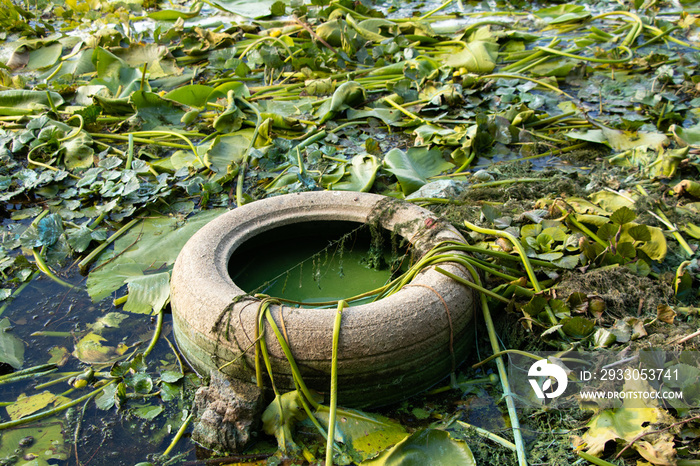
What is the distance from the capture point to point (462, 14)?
221 inches

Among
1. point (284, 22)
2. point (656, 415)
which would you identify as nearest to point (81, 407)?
point (656, 415)

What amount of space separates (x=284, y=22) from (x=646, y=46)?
3.23m

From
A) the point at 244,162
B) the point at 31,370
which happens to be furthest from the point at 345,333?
the point at 244,162

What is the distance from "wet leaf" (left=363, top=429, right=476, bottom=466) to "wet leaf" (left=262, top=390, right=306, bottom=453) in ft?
0.88

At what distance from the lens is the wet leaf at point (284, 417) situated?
64.4 inches

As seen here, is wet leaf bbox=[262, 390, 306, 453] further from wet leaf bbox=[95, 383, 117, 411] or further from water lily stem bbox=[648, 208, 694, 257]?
water lily stem bbox=[648, 208, 694, 257]

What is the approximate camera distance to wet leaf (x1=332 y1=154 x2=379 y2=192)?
2.81 meters

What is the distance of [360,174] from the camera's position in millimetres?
2902

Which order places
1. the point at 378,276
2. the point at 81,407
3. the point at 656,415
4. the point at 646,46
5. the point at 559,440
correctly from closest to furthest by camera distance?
the point at 656,415, the point at 559,440, the point at 81,407, the point at 378,276, the point at 646,46

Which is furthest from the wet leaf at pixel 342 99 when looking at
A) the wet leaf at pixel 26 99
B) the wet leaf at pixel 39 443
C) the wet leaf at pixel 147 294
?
the wet leaf at pixel 39 443

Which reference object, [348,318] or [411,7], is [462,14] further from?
[348,318]

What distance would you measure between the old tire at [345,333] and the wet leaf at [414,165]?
932mm

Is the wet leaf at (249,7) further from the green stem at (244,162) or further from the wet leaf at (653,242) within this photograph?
the wet leaf at (653,242)

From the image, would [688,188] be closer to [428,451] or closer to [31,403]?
[428,451]
